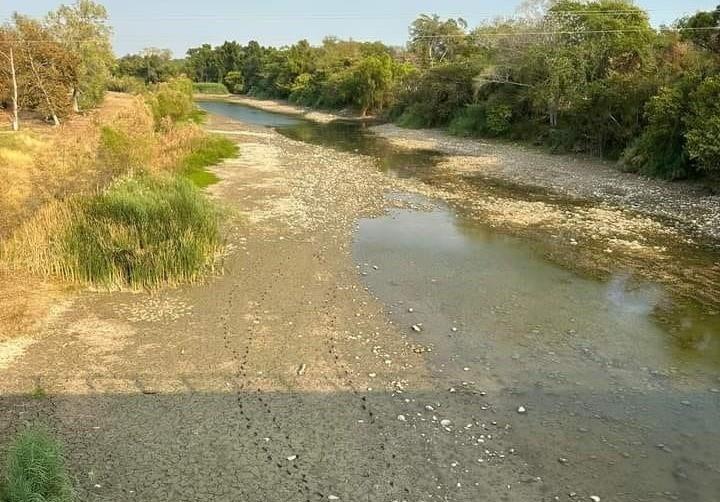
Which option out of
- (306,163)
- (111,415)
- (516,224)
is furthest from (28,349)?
(306,163)

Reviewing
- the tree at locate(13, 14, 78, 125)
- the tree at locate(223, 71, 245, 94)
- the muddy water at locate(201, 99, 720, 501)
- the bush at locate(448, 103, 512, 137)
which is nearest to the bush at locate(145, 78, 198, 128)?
the tree at locate(13, 14, 78, 125)

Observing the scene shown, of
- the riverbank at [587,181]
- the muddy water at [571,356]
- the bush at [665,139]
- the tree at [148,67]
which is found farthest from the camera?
the tree at [148,67]

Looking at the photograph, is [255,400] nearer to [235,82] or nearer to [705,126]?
[705,126]

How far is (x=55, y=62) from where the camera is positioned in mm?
34469

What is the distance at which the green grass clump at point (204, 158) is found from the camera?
2846 cm

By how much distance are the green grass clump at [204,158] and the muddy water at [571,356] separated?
12.4 metres

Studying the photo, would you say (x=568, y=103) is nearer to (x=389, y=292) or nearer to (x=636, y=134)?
(x=636, y=134)

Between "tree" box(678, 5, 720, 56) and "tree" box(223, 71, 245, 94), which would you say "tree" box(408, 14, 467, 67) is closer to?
"tree" box(678, 5, 720, 56)

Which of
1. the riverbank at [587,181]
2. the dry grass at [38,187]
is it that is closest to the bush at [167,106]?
the dry grass at [38,187]

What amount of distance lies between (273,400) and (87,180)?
11643 mm

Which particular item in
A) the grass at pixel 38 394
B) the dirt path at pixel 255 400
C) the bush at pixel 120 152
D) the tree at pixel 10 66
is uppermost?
the tree at pixel 10 66

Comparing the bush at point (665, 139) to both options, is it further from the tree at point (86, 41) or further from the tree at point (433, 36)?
the tree at point (433, 36)

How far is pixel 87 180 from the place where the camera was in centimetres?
1775

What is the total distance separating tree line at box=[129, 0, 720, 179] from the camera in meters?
26.3
